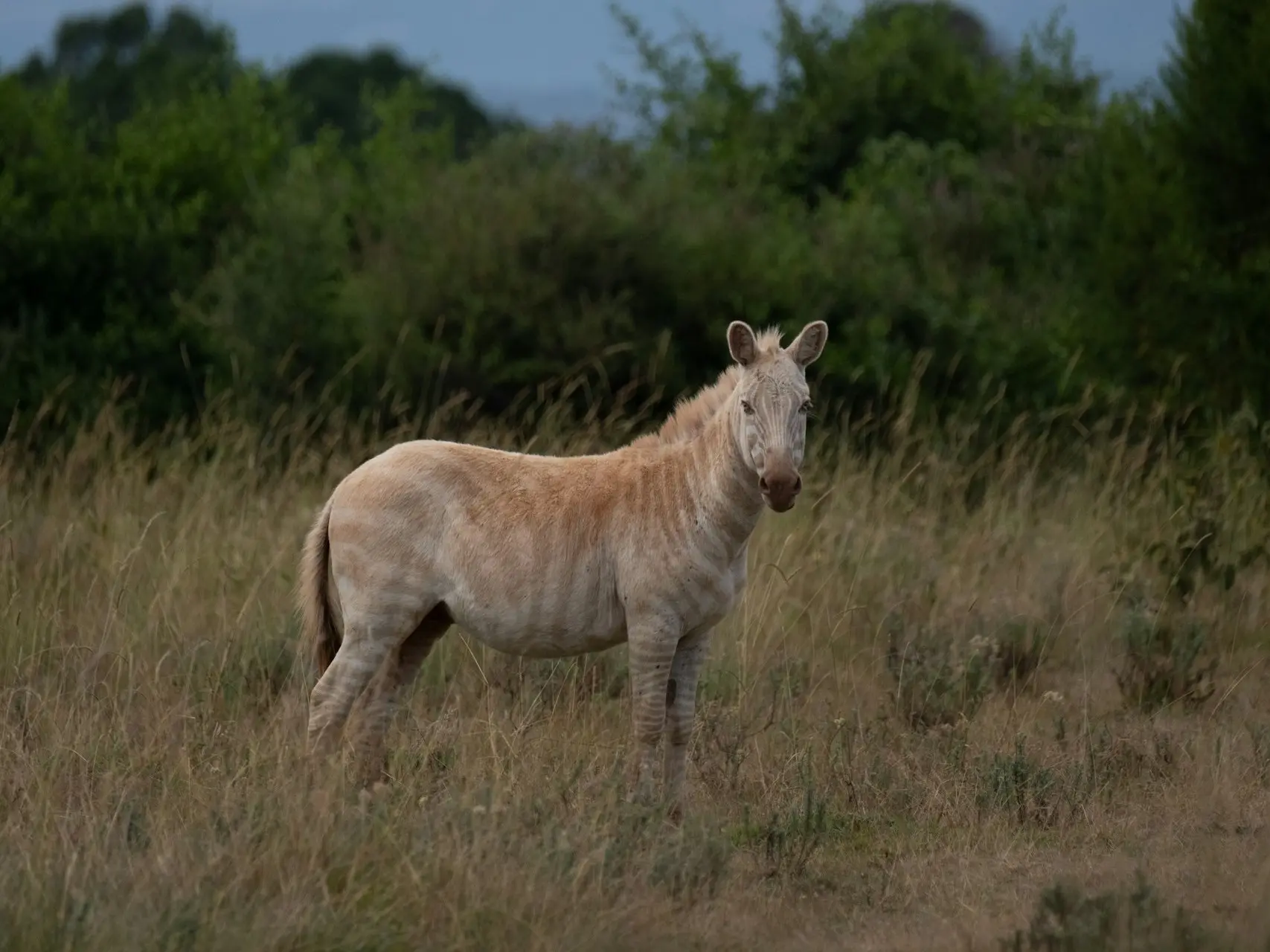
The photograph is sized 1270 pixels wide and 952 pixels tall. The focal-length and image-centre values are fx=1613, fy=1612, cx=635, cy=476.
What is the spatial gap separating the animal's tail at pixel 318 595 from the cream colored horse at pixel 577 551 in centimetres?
16

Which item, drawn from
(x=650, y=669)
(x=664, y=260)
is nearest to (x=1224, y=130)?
(x=664, y=260)

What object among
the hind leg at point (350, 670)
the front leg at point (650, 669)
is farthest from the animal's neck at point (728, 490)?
the hind leg at point (350, 670)

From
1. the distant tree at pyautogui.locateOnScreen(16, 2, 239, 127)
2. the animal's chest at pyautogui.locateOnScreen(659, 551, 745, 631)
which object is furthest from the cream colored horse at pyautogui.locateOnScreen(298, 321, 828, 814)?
the distant tree at pyautogui.locateOnScreen(16, 2, 239, 127)

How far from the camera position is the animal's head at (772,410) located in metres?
6.07

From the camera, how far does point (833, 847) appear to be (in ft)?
21.2

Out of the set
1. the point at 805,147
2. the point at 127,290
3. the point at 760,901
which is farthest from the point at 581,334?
the point at 760,901

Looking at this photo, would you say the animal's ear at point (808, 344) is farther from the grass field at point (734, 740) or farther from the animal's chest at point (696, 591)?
the grass field at point (734, 740)

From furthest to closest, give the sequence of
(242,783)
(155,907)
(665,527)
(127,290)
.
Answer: (127,290) → (665,527) → (242,783) → (155,907)

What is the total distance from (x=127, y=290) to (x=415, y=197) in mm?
3742

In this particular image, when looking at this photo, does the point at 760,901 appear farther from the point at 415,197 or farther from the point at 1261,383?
the point at 415,197

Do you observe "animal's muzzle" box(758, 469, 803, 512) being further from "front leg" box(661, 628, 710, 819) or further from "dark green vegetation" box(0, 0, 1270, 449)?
"dark green vegetation" box(0, 0, 1270, 449)

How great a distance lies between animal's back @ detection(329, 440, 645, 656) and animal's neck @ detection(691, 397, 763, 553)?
15.7 inches

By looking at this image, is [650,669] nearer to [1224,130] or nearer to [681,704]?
[681,704]

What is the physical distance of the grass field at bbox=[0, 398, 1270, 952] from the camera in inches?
196
